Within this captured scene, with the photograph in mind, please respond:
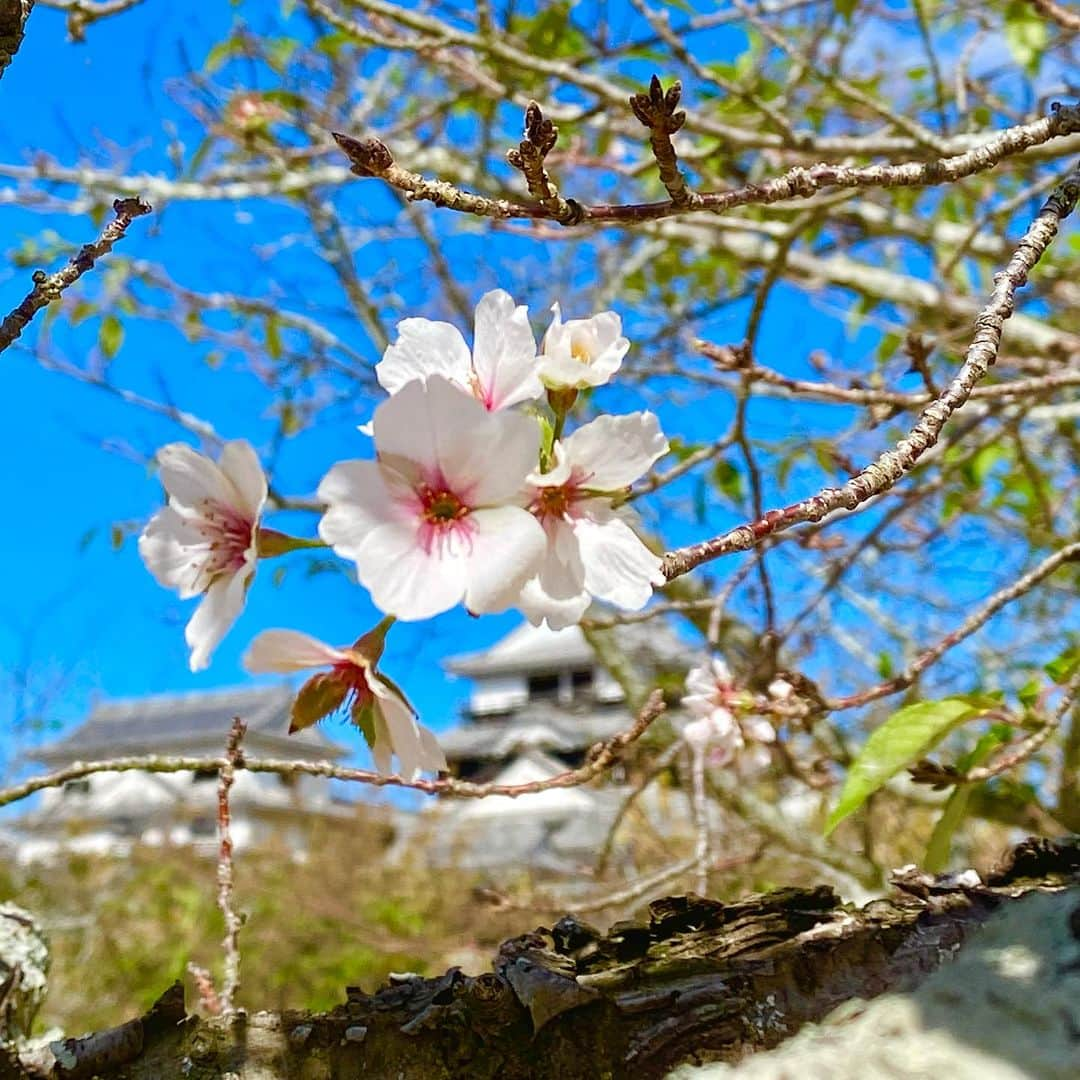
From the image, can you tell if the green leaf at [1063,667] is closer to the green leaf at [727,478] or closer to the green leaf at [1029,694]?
the green leaf at [1029,694]

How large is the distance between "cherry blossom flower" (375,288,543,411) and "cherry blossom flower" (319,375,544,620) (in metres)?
0.07

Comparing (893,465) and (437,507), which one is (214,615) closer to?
(437,507)

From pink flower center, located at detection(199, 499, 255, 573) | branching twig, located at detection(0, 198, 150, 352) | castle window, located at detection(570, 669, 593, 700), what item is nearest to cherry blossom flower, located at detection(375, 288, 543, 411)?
pink flower center, located at detection(199, 499, 255, 573)

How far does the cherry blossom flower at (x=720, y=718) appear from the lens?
1.26 metres

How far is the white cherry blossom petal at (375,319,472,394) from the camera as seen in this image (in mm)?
520

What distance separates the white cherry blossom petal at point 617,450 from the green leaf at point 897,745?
0.43 metres

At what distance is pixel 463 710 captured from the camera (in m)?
21.6

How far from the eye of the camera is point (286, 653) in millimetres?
528

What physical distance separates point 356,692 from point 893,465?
0.30 metres

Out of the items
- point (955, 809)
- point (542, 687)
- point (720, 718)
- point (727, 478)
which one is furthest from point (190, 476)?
point (542, 687)

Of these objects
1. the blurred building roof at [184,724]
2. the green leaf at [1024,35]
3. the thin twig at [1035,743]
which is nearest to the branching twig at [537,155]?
the thin twig at [1035,743]

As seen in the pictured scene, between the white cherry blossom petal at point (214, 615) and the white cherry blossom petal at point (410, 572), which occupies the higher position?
the white cherry blossom petal at point (214, 615)

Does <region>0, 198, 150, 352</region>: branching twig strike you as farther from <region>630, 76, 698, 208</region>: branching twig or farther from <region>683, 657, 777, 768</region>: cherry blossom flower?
<region>683, 657, 777, 768</region>: cherry blossom flower

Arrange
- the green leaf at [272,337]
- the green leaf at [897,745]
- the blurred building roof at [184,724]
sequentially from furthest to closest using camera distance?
1. the blurred building roof at [184,724]
2. the green leaf at [272,337]
3. the green leaf at [897,745]
